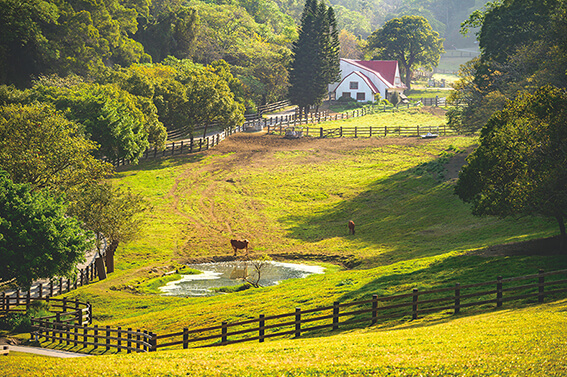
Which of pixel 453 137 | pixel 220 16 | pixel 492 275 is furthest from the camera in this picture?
pixel 220 16

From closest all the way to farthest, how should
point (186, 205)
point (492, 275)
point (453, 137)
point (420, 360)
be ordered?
point (420, 360), point (492, 275), point (186, 205), point (453, 137)

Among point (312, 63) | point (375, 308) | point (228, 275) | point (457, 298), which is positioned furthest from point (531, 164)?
point (312, 63)

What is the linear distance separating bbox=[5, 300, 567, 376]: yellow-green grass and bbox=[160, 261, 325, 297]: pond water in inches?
547

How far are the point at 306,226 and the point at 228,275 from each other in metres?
11.3

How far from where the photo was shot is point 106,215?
3538 cm

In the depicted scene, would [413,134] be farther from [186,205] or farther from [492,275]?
[492,275]

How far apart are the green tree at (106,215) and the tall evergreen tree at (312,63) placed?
2299 inches

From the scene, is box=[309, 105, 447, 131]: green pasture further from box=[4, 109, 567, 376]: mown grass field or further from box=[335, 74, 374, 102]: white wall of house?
box=[4, 109, 567, 376]: mown grass field

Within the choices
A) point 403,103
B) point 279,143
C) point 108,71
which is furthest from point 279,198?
point 403,103

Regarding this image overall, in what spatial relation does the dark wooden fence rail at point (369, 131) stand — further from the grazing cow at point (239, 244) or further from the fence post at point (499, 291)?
the fence post at point (499, 291)

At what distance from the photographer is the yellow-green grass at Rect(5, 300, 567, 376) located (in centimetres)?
1267

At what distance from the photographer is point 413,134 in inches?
2943

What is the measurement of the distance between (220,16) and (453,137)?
62.4 metres

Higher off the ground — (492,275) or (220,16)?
(220,16)
